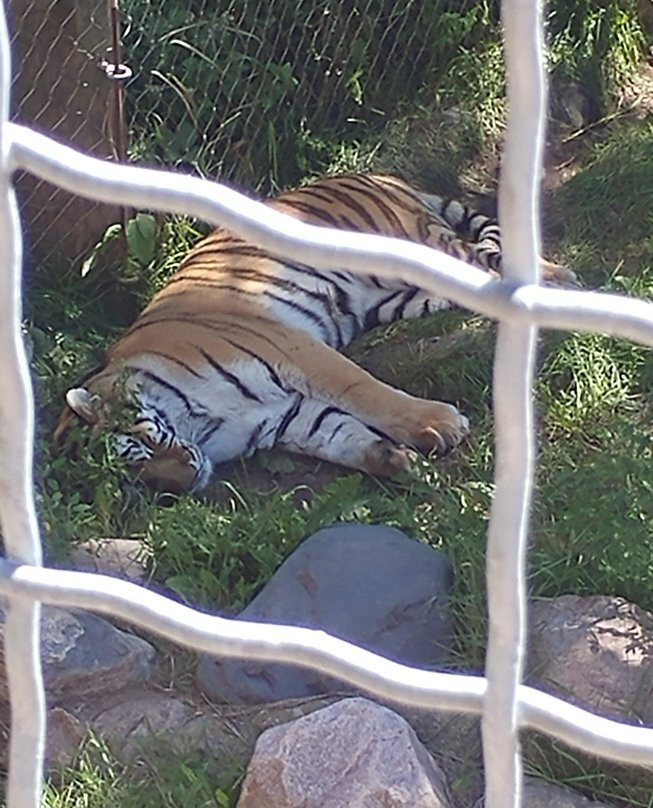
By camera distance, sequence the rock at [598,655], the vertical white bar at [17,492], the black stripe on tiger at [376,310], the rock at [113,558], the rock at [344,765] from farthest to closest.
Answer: the black stripe on tiger at [376,310]
the rock at [113,558]
the rock at [598,655]
the rock at [344,765]
the vertical white bar at [17,492]

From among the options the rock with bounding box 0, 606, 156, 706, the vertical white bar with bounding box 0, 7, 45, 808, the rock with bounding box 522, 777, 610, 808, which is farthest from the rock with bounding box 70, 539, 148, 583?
the vertical white bar with bounding box 0, 7, 45, 808

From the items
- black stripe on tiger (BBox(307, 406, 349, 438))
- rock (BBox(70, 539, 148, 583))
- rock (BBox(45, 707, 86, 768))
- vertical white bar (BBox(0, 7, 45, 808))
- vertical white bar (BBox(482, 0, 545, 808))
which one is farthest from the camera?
black stripe on tiger (BBox(307, 406, 349, 438))

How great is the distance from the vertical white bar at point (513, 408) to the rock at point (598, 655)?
125cm

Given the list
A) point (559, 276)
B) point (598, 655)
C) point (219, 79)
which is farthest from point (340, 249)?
point (219, 79)

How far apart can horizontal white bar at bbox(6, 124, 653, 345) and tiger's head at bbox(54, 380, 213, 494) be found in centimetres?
241

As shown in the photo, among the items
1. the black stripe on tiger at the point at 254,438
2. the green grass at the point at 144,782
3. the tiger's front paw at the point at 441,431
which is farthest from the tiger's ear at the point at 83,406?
the green grass at the point at 144,782

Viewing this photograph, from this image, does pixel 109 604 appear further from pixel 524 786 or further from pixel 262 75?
pixel 262 75

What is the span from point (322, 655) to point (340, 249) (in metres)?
0.25

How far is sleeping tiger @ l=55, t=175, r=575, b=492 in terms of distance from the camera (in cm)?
332

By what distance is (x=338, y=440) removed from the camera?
3.42 meters

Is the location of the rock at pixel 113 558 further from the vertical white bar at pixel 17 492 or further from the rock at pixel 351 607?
the vertical white bar at pixel 17 492

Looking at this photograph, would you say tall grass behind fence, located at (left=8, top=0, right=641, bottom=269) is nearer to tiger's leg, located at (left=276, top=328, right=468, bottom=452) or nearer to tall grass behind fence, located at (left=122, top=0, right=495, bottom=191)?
tall grass behind fence, located at (left=122, top=0, right=495, bottom=191)

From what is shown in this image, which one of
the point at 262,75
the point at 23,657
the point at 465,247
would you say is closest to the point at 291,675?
the point at 23,657

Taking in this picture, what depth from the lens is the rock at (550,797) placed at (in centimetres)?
204
